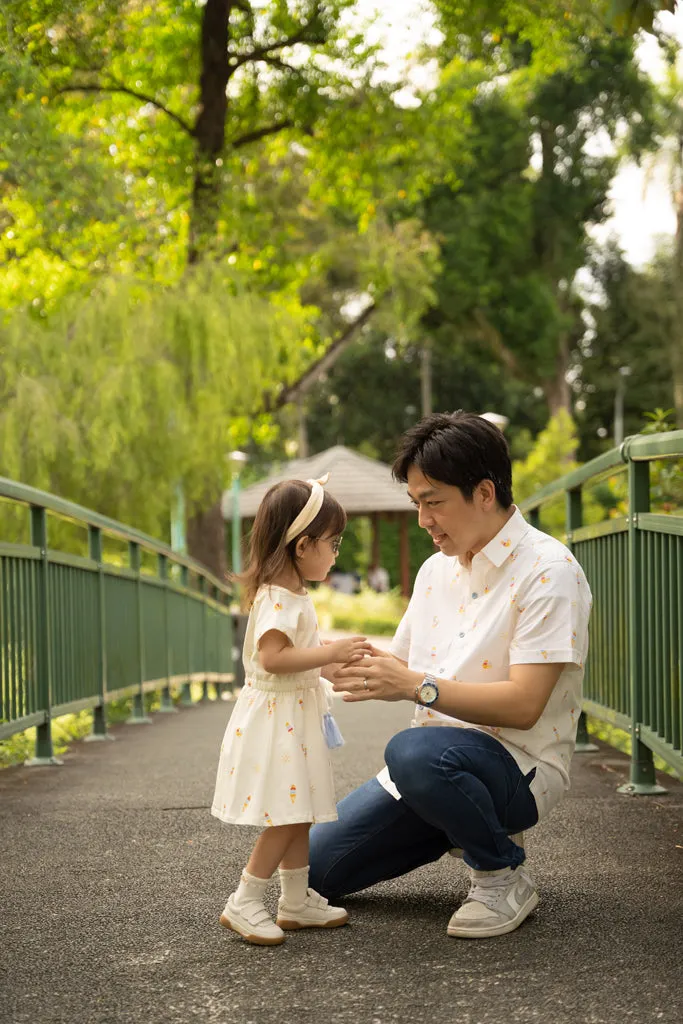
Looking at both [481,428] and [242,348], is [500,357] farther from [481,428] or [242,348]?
[481,428]

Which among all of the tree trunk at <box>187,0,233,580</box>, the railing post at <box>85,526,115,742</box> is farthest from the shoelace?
the tree trunk at <box>187,0,233,580</box>

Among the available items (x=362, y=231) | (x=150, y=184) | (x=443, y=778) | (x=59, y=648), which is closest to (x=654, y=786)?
(x=443, y=778)

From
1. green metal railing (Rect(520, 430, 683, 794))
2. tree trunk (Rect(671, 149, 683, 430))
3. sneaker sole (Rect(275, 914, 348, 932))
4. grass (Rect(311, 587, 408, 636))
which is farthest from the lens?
grass (Rect(311, 587, 408, 636))

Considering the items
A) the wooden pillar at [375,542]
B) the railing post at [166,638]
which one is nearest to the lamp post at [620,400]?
the wooden pillar at [375,542]

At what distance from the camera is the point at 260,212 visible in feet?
66.9

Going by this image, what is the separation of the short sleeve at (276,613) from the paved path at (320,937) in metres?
0.74

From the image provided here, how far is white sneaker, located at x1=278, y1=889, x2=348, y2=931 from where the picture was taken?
3.33 metres

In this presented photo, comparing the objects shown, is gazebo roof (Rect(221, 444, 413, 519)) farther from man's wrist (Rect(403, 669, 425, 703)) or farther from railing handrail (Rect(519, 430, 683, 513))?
man's wrist (Rect(403, 669, 425, 703))

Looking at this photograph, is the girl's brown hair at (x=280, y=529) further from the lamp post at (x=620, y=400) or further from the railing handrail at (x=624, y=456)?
the lamp post at (x=620, y=400)

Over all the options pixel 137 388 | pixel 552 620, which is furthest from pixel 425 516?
pixel 137 388

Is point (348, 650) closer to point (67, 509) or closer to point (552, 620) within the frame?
point (552, 620)

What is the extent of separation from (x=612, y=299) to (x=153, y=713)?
116 ft

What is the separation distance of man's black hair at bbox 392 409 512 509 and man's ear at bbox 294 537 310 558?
282 mm

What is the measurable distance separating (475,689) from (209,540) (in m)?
16.5
